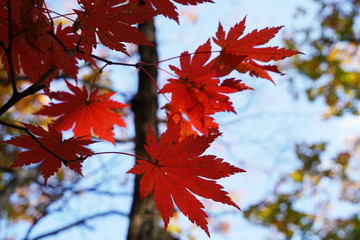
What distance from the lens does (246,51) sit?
2.90ft

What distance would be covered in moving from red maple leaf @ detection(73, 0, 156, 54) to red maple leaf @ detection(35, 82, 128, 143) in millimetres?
474

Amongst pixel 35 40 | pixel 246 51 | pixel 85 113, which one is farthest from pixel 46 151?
pixel 246 51

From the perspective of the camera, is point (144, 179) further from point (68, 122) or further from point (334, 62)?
point (334, 62)

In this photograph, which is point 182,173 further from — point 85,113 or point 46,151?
point 85,113

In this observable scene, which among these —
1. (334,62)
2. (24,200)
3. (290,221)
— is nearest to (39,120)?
(24,200)

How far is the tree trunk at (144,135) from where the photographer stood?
1.76m

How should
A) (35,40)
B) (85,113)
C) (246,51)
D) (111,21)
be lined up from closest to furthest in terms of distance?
(35,40), (111,21), (246,51), (85,113)

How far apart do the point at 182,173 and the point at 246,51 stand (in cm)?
42

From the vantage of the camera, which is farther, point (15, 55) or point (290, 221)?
point (290, 221)

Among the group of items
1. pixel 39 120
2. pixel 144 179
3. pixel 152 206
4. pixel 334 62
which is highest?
pixel 334 62

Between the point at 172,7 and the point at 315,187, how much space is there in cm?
553

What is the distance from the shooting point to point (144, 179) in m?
0.80

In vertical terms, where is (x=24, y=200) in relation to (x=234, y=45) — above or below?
above

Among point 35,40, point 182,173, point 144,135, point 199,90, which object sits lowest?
point 182,173
